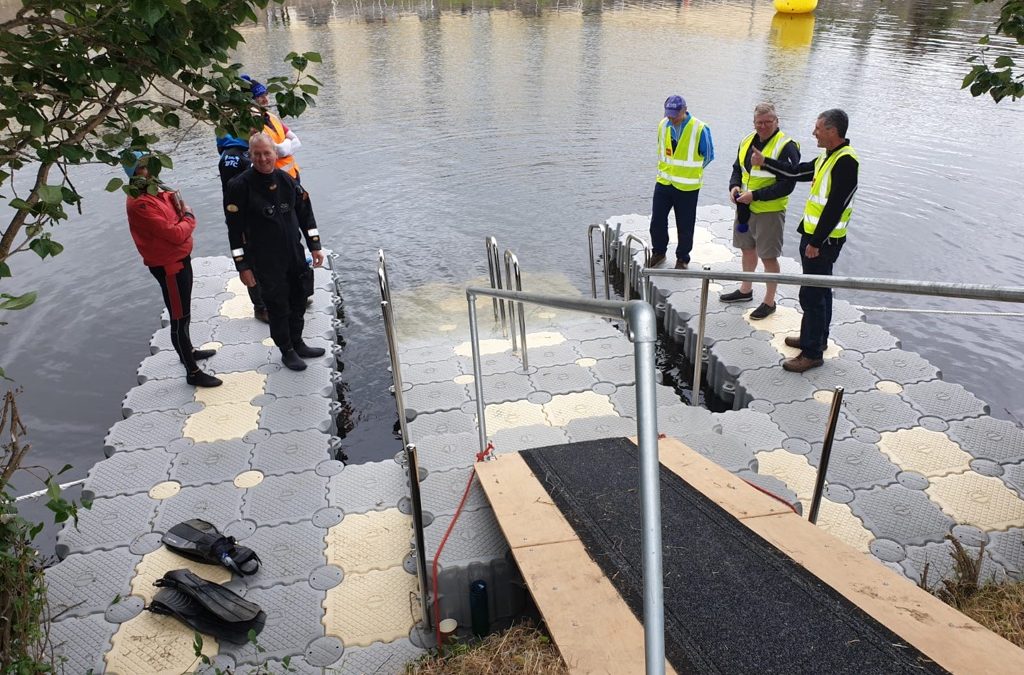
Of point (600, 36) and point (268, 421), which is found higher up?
point (600, 36)

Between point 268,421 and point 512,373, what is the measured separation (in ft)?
5.89

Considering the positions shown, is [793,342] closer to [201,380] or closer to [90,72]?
[201,380]

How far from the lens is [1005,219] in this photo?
859 centimetres

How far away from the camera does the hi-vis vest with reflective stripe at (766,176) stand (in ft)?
18.4

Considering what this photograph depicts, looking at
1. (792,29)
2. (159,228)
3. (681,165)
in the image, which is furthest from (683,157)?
(792,29)

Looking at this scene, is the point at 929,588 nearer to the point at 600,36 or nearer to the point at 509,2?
the point at 600,36

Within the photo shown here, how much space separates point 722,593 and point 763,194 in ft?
13.4

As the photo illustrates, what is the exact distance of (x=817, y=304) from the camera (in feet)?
16.1

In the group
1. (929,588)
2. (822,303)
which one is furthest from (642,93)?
(929,588)

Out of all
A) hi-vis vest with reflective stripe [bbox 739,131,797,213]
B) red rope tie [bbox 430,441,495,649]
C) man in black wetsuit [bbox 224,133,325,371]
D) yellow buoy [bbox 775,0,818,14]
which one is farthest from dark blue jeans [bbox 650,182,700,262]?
yellow buoy [bbox 775,0,818,14]

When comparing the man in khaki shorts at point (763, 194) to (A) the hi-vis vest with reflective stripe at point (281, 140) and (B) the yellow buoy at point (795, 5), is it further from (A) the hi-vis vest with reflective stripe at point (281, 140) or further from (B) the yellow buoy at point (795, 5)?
(B) the yellow buoy at point (795, 5)

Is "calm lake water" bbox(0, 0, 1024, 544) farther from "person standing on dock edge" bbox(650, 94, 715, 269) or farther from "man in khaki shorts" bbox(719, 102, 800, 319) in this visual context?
"man in khaki shorts" bbox(719, 102, 800, 319)

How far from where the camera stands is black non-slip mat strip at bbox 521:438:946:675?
6.86 feet

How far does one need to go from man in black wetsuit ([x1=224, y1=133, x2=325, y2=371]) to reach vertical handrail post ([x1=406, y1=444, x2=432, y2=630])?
2.58 metres
